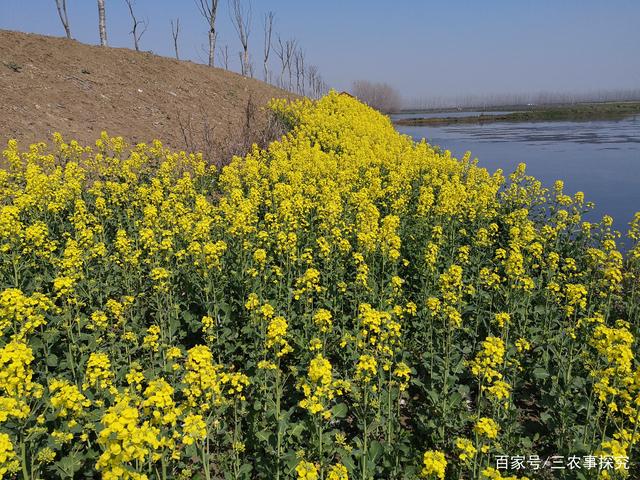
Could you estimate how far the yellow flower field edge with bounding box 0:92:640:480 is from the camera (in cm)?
393

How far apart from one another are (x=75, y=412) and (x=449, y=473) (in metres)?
3.67

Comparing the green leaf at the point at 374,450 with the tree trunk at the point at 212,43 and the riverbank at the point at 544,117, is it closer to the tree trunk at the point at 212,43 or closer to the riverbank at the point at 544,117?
the tree trunk at the point at 212,43

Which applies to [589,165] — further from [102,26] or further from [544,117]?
[544,117]

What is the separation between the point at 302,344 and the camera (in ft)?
18.5

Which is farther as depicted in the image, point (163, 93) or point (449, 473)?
point (163, 93)

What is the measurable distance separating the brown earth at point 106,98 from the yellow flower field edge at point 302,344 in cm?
712

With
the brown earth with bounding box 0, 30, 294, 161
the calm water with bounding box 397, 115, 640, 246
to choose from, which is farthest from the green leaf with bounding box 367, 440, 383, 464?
the brown earth with bounding box 0, 30, 294, 161

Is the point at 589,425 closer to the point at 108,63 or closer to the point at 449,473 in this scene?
the point at 449,473

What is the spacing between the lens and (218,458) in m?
4.46

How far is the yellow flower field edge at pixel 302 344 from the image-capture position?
393 cm

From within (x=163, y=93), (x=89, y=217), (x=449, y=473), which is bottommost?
(x=449, y=473)

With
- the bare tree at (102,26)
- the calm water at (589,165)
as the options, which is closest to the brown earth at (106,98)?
the bare tree at (102,26)

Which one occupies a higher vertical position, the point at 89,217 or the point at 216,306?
the point at 89,217

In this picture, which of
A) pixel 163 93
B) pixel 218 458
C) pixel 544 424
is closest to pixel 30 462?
pixel 218 458
